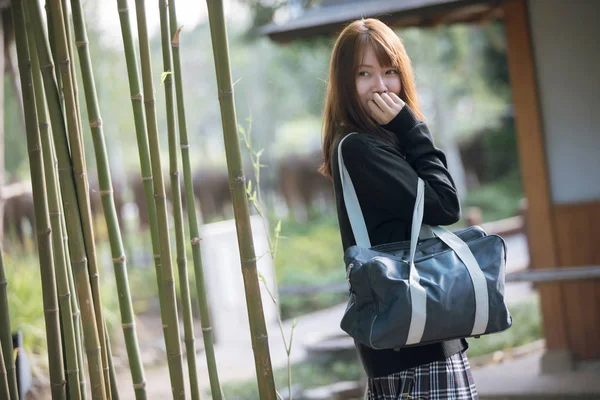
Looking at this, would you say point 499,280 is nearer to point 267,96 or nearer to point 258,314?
point 258,314

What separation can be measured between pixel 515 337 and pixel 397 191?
4.99 metres

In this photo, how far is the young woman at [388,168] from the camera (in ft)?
5.23

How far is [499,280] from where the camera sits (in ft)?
5.04

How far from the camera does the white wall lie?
4.55 m

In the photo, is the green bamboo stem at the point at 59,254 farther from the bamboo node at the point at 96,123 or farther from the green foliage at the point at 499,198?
the green foliage at the point at 499,198

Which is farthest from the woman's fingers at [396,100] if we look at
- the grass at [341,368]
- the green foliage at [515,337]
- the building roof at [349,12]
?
the green foliage at [515,337]

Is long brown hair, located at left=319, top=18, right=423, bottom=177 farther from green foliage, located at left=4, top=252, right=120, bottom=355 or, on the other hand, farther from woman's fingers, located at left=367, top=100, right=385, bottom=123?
green foliage, located at left=4, top=252, right=120, bottom=355

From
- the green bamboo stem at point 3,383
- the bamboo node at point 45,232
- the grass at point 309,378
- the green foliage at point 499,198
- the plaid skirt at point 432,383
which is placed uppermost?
the bamboo node at point 45,232

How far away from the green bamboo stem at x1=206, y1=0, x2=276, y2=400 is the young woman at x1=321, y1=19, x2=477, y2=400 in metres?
0.27

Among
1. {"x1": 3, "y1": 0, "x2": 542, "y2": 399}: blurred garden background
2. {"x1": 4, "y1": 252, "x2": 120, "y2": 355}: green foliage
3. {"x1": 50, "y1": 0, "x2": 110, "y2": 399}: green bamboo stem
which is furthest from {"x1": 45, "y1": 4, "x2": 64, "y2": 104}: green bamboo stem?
{"x1": 4, "y1": 252, "x2": 120, "y2": 355}: green foliage

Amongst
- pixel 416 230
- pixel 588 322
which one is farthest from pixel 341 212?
pixel 588 322

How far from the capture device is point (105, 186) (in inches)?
63.1

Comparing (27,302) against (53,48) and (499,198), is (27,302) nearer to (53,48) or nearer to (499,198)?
(53,48)

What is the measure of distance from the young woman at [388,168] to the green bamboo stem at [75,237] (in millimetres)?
579
